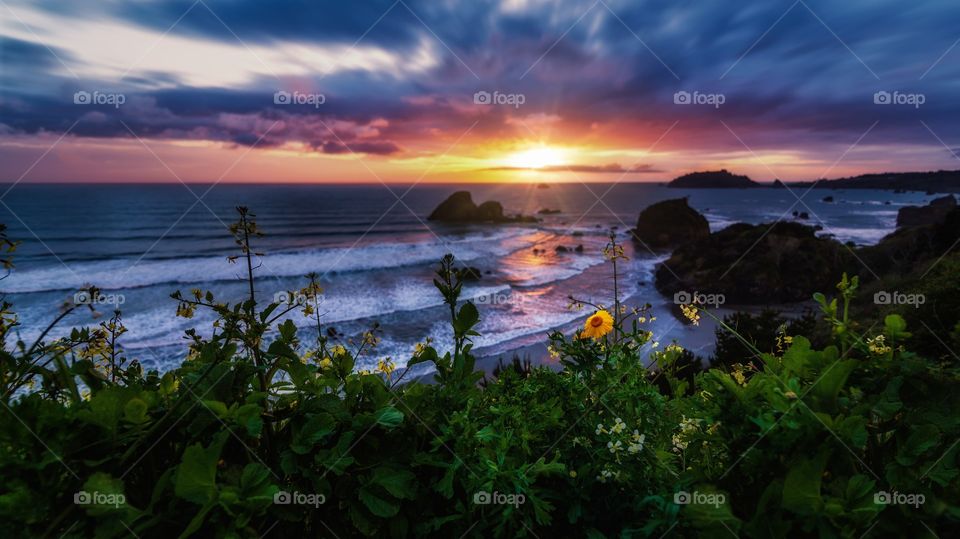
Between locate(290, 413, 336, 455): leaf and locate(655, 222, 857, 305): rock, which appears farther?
Result: locate(655, 222, 857, 305): rock

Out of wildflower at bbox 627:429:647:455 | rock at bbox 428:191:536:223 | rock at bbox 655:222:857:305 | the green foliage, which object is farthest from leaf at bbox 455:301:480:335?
rock at bbox 428:191:536:223

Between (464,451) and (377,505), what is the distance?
0.25 meters

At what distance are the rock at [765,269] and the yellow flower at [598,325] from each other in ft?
55.8

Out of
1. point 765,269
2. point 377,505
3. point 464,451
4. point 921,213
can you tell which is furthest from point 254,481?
point 921,213

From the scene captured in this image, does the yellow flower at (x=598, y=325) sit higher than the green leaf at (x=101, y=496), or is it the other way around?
the yellow flower at (x=598, y=325)

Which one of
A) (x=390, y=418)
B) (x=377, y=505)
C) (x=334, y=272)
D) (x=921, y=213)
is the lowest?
(x=377, y=505)

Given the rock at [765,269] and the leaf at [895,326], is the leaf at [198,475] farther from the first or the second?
the rock at [765,269]

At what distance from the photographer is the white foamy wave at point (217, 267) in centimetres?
2488

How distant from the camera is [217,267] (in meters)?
27.8

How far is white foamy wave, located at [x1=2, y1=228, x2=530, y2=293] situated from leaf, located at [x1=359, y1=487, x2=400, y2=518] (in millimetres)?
23944

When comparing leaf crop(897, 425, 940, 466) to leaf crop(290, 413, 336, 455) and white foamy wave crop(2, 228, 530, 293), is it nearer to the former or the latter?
leaf crop(290, 413, 336, 455)

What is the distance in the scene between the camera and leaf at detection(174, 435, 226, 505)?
109cm

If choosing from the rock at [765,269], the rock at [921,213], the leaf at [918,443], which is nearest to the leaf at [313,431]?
the leaf at [918,443]

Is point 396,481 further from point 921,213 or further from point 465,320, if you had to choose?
point 921,213
